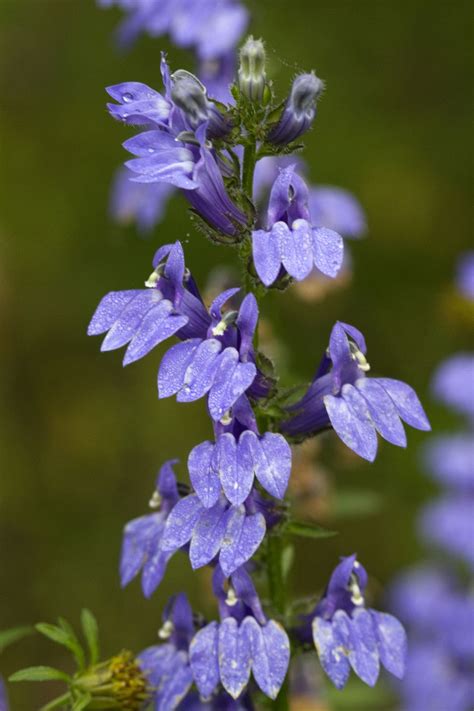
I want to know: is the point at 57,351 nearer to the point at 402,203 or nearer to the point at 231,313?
the point at 402,203

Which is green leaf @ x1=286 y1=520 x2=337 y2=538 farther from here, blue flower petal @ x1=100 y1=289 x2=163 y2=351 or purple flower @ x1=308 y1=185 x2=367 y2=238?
purple flower @ x1=308 y1=185 x2=367 y2=238

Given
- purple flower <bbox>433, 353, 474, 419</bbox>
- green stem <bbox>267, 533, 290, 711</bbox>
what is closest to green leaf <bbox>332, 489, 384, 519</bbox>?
purple flower <bbox>433, 353, 474, 419</bbox>

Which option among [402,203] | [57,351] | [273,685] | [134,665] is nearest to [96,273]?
[57,351]

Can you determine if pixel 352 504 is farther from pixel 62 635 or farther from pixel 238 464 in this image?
pixel 238 464

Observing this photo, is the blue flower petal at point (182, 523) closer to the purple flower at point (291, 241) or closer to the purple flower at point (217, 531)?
the purple flower at point (217, 531)

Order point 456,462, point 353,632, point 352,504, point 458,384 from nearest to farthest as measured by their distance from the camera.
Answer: point 353,632 < point 352,504 < point 458,384 < point 456,462

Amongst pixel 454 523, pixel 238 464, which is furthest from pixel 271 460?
pixel 454 523

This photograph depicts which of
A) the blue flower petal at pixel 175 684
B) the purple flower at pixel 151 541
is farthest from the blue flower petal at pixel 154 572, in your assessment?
the blue flower petal at pixel 175 684
